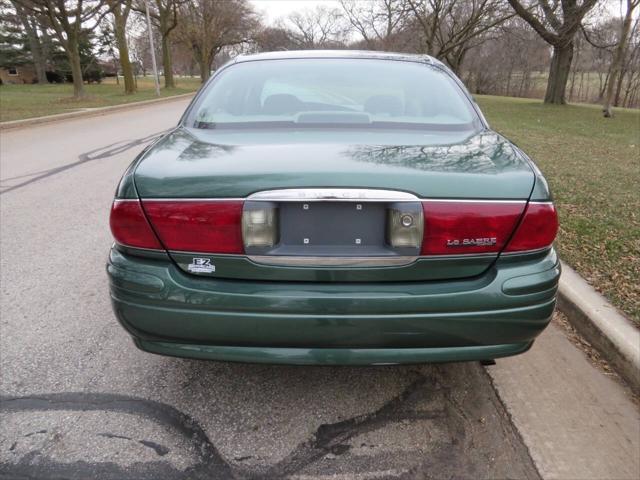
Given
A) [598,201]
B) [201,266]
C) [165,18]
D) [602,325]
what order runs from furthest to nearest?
[165,18]
[598,201]
[602,325]
[201,266]

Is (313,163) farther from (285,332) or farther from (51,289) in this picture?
(51,289)

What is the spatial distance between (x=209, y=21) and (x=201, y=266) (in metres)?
46.7

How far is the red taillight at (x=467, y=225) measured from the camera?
174 centimetres

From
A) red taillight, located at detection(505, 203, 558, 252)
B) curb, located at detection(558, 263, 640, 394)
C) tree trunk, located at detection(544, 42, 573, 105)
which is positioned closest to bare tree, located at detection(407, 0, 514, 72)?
tree trunk, located at detection(544, 42, 573, 105)

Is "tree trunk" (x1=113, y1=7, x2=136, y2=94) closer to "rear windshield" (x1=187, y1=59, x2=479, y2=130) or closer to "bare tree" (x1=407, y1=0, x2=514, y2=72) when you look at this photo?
"bare tree" (x1=407, y1=0, x2=514, y2=72)

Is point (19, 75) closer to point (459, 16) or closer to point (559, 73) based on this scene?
point (459, 16)

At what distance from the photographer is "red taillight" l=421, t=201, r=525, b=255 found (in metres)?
1.74

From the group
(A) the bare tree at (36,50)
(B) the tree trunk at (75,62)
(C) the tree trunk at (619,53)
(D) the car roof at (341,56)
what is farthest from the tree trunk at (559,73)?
(A) the bare tree at (36,50)

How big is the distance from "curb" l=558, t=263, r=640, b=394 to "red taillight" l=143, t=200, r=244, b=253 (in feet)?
6.82

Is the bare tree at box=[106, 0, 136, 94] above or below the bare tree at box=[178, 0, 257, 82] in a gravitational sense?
below

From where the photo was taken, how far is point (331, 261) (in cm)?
176

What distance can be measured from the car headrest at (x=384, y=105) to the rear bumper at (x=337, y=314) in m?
1.14

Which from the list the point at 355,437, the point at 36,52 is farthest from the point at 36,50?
the point at 355,437

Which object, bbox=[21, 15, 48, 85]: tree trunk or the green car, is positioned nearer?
the green car
